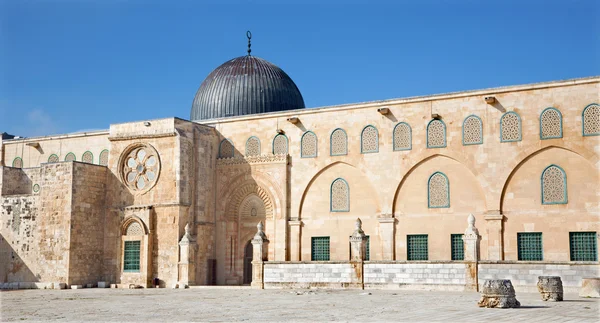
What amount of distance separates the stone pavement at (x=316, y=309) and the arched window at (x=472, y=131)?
6.73 metres

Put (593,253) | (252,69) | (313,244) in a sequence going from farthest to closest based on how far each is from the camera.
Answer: (252,69) < (313,244) < (593,253)

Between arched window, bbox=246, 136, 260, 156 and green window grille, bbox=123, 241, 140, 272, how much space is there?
503 centimetres

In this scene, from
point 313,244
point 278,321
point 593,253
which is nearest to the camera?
point 278,321

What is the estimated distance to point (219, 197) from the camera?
2598 cm

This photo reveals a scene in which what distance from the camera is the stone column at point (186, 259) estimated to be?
77.9 feet

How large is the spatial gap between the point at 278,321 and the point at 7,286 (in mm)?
17480

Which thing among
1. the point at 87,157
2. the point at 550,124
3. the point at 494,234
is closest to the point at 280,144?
the point at 494,234

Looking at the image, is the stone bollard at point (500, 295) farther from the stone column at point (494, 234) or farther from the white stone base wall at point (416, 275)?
the stone column at point (494, 234)

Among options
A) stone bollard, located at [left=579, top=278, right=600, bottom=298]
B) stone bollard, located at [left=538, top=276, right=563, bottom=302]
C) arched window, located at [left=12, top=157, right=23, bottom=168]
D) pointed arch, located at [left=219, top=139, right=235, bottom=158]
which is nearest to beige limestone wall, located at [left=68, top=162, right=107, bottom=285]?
pointed arch, located at [left=219, top=139, right=235, bottom=158]

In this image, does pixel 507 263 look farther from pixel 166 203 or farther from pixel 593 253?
pixel 166 203

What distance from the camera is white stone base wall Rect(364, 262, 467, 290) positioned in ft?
60.2

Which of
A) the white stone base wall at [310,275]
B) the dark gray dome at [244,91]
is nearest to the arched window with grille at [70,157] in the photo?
the dark gray dome at [244,91]

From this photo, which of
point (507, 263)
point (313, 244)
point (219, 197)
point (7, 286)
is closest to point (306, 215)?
point (313, 244)

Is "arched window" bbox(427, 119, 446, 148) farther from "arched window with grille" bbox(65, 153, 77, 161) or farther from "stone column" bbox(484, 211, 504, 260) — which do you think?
"arched window with grille" bbox(65, 153, 77, 161)
